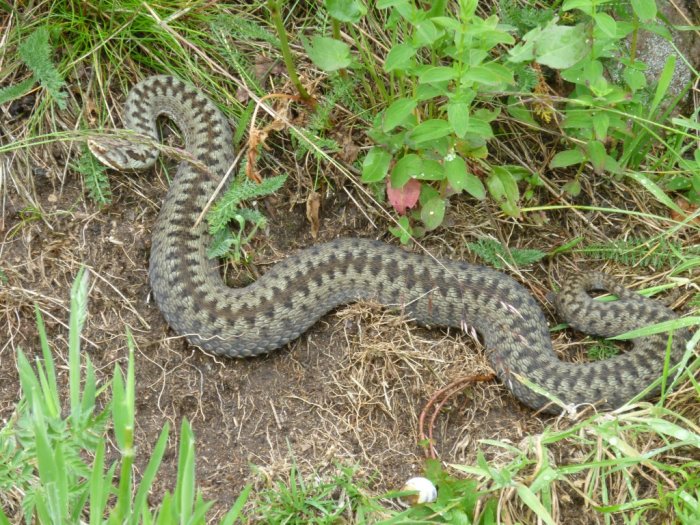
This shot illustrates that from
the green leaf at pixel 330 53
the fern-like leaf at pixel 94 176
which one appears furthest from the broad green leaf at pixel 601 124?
the fern-like leaf at pixel 94 176

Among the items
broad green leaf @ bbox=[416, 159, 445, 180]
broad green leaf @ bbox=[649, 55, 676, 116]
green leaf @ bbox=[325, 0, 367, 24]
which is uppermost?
green leaf @ bbox=[325, 0, 367, 24]

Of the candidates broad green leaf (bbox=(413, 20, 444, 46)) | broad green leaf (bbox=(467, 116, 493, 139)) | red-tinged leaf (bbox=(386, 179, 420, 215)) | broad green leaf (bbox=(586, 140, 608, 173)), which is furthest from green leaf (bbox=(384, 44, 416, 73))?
broad green leaf (bbox=(586, 140, 608, 173))

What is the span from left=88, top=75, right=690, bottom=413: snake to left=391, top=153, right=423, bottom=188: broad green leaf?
2.47ft

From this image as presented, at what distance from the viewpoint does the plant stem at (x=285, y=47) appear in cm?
437

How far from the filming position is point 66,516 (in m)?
2.80

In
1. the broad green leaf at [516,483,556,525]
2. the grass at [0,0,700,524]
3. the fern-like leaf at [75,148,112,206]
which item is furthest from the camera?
the fern-like leaf at [75,148,112,206]

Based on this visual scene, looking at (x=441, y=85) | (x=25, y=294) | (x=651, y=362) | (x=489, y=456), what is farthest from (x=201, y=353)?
(x=651, y=362)

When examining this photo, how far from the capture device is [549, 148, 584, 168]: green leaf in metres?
4.91

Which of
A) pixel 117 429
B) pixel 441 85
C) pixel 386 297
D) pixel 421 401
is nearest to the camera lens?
pixel 117 429

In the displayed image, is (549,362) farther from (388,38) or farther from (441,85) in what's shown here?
(388,38)

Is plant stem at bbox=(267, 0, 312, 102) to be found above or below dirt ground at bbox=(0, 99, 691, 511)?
above

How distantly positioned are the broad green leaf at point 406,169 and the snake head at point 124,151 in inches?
52.9

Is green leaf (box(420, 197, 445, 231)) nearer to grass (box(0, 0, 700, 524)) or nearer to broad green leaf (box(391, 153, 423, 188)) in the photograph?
broad green leaf (box(391, 153, 423, 188))

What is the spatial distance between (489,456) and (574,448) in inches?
17.2
